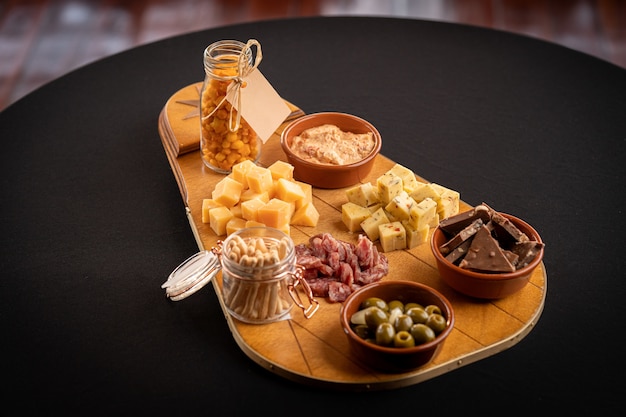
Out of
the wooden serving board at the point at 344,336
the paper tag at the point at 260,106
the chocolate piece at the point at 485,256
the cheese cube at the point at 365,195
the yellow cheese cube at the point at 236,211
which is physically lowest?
the wooden serving board at the point at 344,336

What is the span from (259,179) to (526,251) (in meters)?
0.73

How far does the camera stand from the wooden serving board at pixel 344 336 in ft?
5.82

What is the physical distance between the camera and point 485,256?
1.96 m

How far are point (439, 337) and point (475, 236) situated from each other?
35 cm

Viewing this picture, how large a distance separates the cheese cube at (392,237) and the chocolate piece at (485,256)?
0.79ft

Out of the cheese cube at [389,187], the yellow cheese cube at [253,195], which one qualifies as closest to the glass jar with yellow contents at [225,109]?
the yellow cheese cube at [253,195]

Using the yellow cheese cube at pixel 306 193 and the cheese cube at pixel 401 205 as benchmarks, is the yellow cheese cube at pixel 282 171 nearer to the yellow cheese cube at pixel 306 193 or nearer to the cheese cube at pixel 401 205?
the yellow cheese cube at pixel 306 193

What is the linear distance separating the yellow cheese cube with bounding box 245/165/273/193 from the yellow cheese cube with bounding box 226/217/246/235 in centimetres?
10

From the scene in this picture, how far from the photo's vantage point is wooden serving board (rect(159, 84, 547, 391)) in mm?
1775

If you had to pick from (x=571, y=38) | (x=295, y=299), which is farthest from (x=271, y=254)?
(x=571, y=38)

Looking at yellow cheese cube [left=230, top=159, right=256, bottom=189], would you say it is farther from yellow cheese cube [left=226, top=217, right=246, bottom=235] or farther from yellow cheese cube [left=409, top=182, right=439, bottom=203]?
yellow cheese cube [left=409, top=182, right=439, bottom=203]

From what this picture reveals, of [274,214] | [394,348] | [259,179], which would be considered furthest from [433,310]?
[259,179]

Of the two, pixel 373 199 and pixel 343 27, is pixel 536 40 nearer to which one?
pixel 343 27

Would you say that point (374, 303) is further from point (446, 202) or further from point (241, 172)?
point (241, 172)
